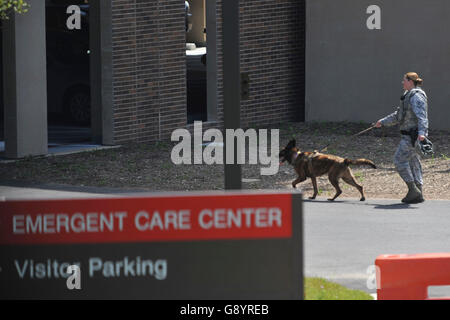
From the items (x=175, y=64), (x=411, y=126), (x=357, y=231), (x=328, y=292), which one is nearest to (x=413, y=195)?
(x=411, y=126)

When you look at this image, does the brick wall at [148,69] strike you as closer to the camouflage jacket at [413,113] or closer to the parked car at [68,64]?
the parked car at [68,64]

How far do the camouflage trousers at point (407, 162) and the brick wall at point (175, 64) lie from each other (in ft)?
21.4

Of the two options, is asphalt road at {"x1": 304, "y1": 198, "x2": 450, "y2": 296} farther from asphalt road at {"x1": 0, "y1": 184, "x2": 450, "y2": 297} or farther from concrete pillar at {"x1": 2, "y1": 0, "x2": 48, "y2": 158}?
concrete pillar at {"x1": 2, "y1": 0, "x2": 48, "y2": 158}

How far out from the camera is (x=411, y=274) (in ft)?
28.5

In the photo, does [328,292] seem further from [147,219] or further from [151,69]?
[151,69]

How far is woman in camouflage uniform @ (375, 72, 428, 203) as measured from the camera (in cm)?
1359

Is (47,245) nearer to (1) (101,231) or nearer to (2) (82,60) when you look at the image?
(1) (101,231)

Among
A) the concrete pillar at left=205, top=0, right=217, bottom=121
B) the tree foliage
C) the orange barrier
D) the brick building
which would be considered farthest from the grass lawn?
the concrete pillar at left=205, top=0, right=217, bottom=121

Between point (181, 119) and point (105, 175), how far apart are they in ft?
13.9

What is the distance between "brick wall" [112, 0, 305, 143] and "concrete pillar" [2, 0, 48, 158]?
1627 millimetres

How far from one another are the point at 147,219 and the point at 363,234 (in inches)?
247

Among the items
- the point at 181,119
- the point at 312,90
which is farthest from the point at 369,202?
the point at 312,90

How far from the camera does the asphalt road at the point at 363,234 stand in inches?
412

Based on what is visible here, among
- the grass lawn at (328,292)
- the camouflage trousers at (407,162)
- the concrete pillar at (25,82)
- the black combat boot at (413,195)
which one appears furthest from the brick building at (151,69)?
the grass lawn at (328,292)
